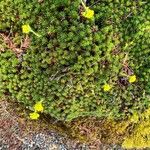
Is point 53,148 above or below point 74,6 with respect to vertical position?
below

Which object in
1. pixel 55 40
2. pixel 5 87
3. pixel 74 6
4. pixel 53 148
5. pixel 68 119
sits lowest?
pixel 53 148

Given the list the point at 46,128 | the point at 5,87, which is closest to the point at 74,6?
the point at 5,87

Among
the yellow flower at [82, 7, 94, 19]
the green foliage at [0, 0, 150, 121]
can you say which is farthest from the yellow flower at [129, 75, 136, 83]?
the yellow flower at [82, 7, 94, 19]

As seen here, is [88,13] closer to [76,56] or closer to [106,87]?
[76,56]

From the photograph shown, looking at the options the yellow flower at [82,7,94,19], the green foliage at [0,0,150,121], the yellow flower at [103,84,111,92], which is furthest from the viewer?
the yellow flower at [103,84,111,92]

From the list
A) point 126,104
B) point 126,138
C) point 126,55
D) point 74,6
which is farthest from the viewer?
point 126,138

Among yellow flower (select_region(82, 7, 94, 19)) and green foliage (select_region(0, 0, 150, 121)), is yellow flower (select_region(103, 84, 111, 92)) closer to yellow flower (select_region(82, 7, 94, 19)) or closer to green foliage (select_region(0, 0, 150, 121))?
green foliage (select_region(0, 0, 150, 121))

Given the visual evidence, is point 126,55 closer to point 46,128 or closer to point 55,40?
point 55,40

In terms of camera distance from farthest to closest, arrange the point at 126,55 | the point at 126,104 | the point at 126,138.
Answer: the point at 126,138
the point at 126,104
the point at 126,55

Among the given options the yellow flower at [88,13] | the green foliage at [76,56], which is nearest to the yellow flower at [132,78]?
the green foliage at [76,56]
